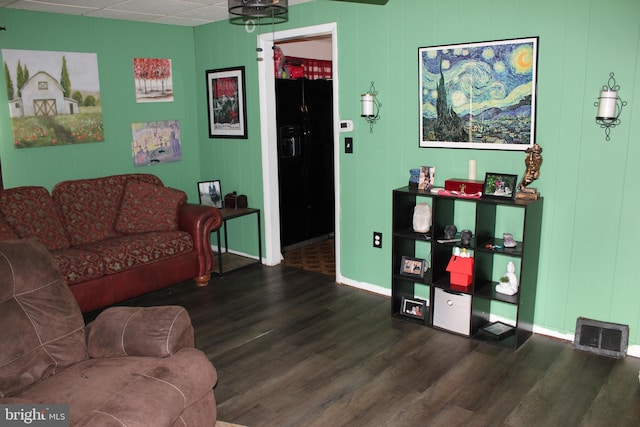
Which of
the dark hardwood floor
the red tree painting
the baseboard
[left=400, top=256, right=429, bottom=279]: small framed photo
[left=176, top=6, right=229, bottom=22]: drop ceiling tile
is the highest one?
[left=176, top=6, right=229, bottom=22]: drop ceiling tile

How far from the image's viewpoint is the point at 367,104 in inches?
159

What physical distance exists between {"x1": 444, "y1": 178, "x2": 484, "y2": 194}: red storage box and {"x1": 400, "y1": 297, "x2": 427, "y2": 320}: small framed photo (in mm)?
851

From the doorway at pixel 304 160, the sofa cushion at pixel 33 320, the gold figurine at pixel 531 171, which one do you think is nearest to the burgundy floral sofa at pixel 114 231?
the doorway at pixel 304 160

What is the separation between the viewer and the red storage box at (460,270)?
356 cm

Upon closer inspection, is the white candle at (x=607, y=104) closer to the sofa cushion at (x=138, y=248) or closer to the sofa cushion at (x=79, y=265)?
the sofa cushion at (x=138, y=248)

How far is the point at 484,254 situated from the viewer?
3.57 m

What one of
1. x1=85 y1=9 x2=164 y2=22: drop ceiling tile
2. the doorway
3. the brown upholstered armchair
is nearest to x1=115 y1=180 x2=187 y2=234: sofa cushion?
the doorway

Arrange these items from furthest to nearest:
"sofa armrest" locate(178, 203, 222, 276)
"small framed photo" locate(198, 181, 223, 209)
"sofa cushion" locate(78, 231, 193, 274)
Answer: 1. "small framed photo" locate(198, 181, 223, 209)
2. "sofa armrest" locate(178, 203, 222, 276)
3. "sofa cushion" locate(78, 231, 193, 274)

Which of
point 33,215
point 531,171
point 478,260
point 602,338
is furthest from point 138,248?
point 602,338

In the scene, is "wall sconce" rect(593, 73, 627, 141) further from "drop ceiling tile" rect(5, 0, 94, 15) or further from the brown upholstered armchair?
"drop ceiling tile" rect(5, 0, 94, 15)

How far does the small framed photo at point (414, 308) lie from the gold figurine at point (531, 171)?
40.6 inches


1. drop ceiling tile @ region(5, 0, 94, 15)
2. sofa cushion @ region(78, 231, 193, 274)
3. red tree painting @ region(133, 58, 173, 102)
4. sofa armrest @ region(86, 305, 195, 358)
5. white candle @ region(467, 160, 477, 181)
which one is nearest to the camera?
sofa armrest @ region(86, 305, 195, 358)

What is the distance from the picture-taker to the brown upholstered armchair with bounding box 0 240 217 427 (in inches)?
80.4

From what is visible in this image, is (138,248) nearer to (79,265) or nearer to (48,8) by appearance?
(79,265)
